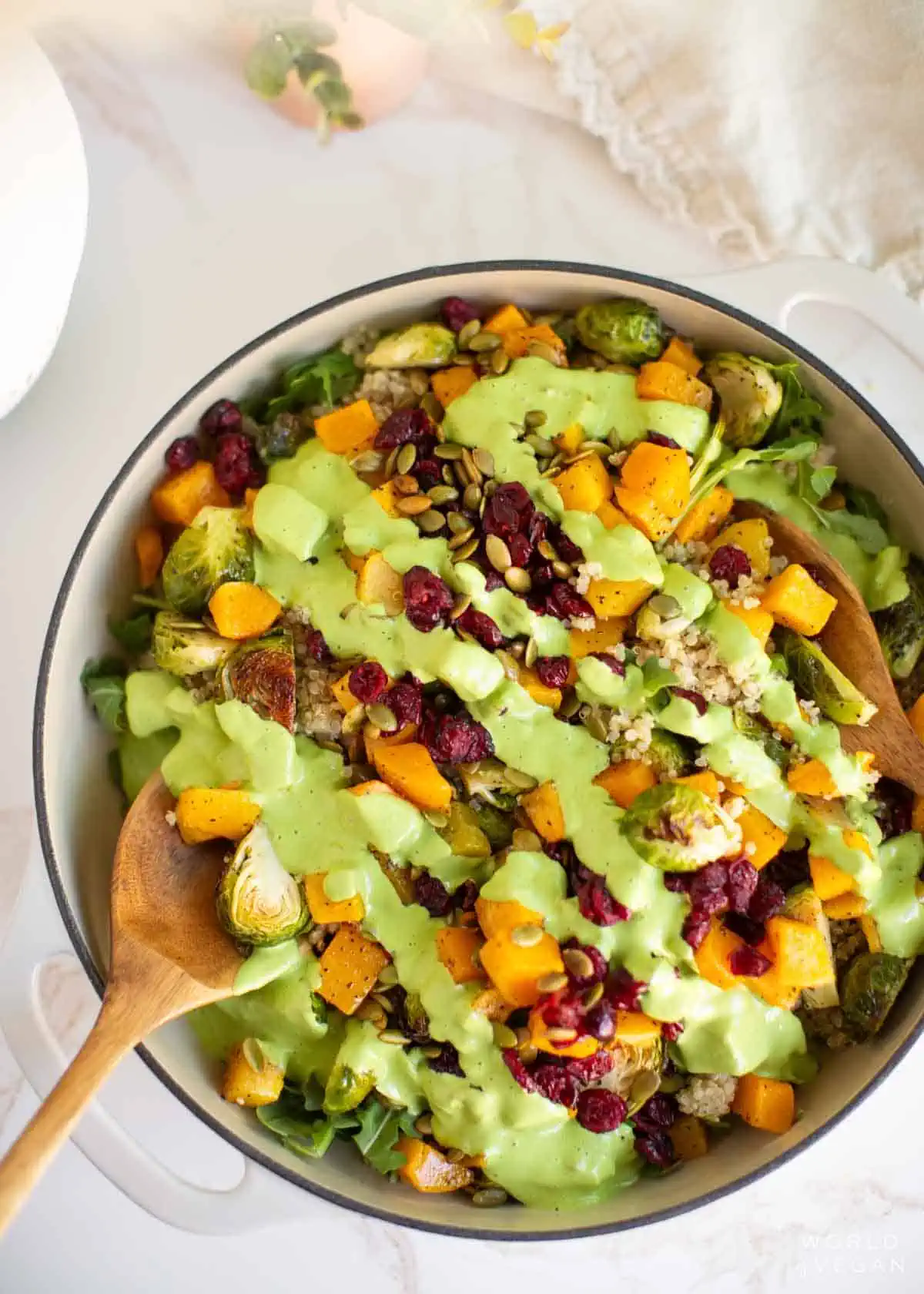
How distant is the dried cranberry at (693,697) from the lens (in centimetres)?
209

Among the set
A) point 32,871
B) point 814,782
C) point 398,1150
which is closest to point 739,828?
point 814,782

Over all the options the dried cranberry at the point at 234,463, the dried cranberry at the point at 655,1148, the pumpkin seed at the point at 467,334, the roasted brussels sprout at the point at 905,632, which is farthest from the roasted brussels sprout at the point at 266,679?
the roasted brussels sprout at the point at 905,632

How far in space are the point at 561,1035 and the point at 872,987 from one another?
2.10 ft

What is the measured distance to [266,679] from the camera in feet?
7.05

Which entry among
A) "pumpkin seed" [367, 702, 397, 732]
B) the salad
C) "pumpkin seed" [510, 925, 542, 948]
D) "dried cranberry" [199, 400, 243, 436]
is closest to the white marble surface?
"dried cranberry" [199, 400, 243, 436]

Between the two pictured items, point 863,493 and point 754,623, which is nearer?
point 754,623

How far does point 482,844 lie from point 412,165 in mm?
1578

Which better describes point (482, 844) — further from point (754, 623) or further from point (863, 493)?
point (863, 493)

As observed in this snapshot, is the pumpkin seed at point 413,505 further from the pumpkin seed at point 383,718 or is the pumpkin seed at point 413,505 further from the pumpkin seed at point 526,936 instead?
the pumpkin seed at point 526,936

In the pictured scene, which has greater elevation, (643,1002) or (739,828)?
(739,828)

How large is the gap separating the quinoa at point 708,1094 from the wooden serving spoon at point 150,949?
90 centimetres

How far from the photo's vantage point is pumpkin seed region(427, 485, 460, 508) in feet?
7.17

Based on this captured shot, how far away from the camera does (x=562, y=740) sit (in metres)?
2.12

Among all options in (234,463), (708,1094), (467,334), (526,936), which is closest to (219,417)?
(234,463)
